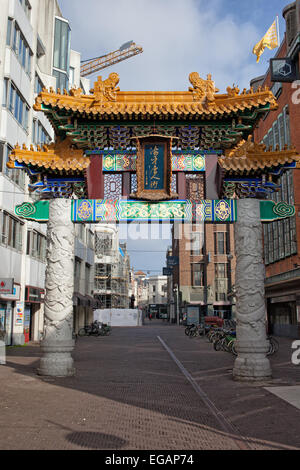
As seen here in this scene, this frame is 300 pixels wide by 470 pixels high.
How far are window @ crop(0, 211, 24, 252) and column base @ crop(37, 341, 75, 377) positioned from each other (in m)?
10.3

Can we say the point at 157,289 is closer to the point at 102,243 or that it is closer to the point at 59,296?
the point at 102,243

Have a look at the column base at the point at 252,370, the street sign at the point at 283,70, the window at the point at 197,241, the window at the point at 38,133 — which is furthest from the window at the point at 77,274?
the window at the point at 197,241

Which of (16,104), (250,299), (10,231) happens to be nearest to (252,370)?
(250,299)

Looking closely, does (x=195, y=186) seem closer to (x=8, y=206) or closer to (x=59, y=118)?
(x=59, y=118)

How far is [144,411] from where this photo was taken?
8352 mm

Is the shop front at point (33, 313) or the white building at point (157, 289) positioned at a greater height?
the white building at point (157, 289)

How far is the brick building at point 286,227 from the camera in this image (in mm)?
27062

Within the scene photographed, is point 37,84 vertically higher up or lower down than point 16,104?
higher up

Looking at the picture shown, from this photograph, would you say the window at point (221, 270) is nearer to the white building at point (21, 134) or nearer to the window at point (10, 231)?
the white building at point (21, 134)

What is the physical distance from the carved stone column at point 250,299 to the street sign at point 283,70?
15.7 metres

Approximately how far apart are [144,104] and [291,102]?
17.9m

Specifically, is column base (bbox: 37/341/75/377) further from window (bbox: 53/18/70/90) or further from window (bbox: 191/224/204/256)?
window (bbox: 191/224/204/256)

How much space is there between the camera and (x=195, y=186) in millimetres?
14227

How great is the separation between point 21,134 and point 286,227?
1813 cm
